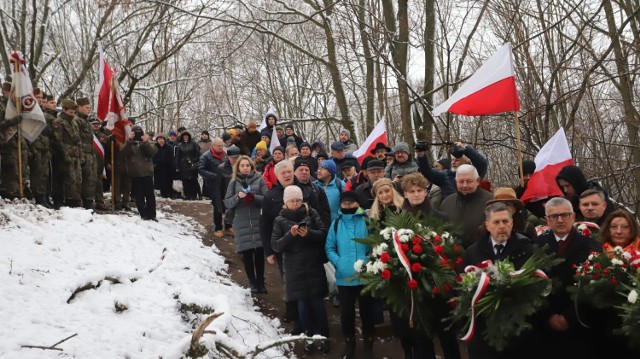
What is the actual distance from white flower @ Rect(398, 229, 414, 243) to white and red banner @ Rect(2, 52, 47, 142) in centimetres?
621

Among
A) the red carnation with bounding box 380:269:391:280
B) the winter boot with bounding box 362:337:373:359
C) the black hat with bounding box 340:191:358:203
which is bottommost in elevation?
the winter boot with bounding box 362:337:373:359

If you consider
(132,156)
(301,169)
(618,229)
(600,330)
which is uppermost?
(132,156)

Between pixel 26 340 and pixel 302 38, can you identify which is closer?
pixel 26 340

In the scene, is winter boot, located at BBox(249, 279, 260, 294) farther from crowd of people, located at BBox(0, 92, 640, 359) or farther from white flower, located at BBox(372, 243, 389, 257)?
white flower, located at BBox(372, 243, 389, 257)

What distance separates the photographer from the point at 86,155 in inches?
386

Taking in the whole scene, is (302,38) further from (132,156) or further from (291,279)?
(291,279)

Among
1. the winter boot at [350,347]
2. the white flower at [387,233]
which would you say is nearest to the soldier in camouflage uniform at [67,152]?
the winter boot at [350,347]

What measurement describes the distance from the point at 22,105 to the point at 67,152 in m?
1.25

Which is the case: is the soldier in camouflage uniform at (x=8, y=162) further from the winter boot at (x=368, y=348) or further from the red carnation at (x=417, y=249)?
the red carnation at (x=417, y=249)

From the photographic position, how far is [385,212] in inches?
223

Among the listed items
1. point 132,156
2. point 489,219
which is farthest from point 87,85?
point 489,219

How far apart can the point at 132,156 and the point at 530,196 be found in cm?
742

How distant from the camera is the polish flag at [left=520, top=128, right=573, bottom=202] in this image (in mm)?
6703

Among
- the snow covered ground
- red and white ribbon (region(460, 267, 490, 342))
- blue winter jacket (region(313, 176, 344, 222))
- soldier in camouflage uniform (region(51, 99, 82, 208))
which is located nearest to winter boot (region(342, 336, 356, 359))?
the snow covered ground
